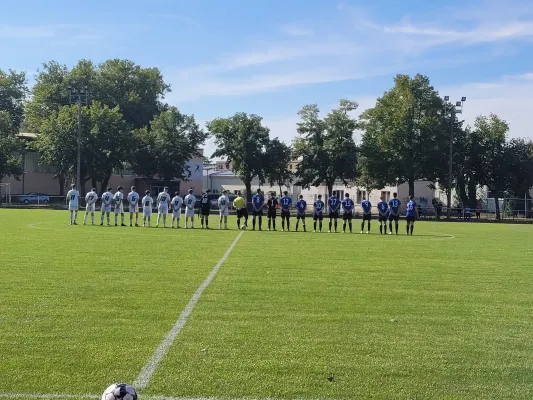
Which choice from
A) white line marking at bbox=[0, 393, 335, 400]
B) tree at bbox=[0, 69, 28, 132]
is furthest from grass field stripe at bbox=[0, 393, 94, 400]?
tree at bbox=[0, 69, 28, 132]

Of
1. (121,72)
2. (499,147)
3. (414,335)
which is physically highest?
(121,72)

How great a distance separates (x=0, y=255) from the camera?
582 inches

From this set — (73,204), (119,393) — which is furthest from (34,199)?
(119,393)

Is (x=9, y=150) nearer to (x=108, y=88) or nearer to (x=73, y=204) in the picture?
(x=108, y=88)

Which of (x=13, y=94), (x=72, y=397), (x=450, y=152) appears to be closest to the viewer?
(x=72, y=397)

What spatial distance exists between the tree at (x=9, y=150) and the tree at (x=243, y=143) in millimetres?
19120

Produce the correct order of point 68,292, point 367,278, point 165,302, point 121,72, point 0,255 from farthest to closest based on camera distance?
point 121,72 → point 0,255 → point 367,278 → point 68,292 → point 165,302

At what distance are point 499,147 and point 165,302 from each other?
180 feet

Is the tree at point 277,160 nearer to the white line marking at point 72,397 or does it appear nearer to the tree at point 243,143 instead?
the tree at point 243,143

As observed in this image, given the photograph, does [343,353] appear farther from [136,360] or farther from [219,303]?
[219,303]

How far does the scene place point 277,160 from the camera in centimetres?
6525

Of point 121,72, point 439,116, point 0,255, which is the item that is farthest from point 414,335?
point 121,72

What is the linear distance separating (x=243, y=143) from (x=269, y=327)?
56963 mm

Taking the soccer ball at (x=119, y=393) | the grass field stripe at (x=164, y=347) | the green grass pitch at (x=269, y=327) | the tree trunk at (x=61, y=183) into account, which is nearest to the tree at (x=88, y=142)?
the tree trunk at (x=61, y=183)
